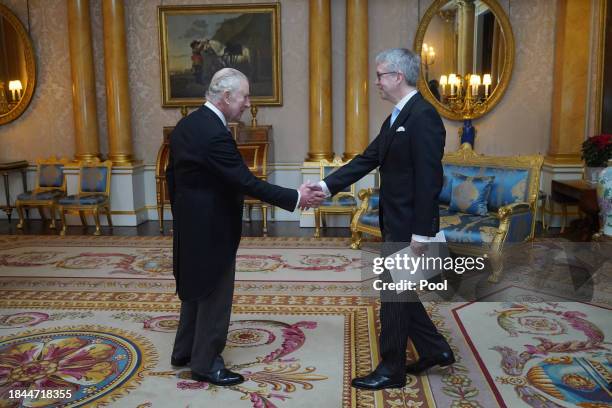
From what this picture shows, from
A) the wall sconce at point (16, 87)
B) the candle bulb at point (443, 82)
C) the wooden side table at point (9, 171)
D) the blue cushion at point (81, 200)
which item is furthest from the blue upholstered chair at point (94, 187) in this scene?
the candle bulb at point (443, 82)

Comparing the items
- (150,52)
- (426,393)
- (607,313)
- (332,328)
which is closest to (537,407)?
(426,393)

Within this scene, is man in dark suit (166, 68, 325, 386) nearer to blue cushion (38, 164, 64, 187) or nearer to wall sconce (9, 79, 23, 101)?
blue cushion (38, 164, 64, 187)

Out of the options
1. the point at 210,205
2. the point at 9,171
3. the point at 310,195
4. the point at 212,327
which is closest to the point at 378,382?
the point at 212,327

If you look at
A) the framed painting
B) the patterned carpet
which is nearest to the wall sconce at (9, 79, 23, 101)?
the framed painting

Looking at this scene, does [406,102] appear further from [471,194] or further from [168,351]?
[471,194]

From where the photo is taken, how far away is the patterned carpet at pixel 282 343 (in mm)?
2908

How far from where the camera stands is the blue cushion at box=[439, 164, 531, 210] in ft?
17.3

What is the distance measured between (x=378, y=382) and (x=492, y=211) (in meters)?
3.01

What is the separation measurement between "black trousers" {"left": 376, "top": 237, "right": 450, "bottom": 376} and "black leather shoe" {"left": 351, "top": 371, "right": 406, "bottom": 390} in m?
0.03

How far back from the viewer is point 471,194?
5410mm

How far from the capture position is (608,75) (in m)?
6.93

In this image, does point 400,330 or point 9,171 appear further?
point 9,171

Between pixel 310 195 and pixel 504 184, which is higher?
pixel 310 195

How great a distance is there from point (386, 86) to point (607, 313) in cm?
256
